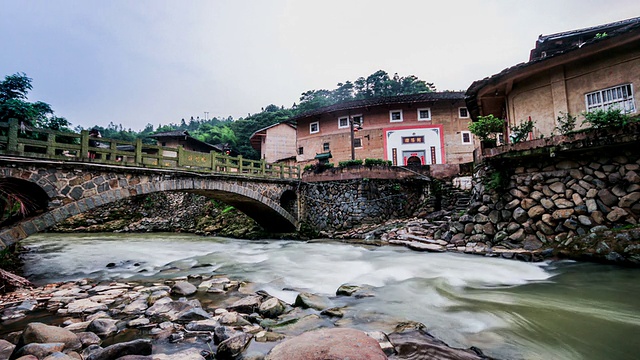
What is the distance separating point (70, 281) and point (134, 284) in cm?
217

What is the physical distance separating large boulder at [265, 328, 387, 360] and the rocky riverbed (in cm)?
1

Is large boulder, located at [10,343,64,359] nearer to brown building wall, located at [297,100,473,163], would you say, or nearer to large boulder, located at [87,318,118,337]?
large boulder, located at [87,318,118,337]

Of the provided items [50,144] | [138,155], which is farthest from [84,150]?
[138,155]

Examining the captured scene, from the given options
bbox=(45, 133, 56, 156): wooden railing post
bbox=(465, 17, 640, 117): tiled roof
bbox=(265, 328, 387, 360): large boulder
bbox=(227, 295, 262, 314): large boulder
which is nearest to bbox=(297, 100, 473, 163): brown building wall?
bbox=(465, 17, 640, 117): tiled roof

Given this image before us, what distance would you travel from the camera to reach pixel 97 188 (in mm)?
9094

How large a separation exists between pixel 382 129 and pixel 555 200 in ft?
61.9

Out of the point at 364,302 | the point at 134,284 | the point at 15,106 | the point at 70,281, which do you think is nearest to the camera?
the point at 364,302

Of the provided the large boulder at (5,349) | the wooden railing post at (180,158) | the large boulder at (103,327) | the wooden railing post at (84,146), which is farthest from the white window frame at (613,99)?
the wooden railing post at (84,146)

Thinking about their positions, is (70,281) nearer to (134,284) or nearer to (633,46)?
(134,284)

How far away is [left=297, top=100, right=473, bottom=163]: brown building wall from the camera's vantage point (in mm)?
25797

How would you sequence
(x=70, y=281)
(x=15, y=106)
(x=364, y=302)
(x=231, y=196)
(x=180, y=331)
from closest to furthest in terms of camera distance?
(x=180, y=331) < (x=364, y=302) < (x=70, y=281) < (x=15, y=106) < (x=231, y=196)

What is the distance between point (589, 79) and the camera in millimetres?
9773

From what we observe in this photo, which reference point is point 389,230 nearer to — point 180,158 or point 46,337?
point 180,158

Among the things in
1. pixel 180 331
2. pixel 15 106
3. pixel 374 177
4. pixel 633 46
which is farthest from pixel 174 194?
pixel 633 46
